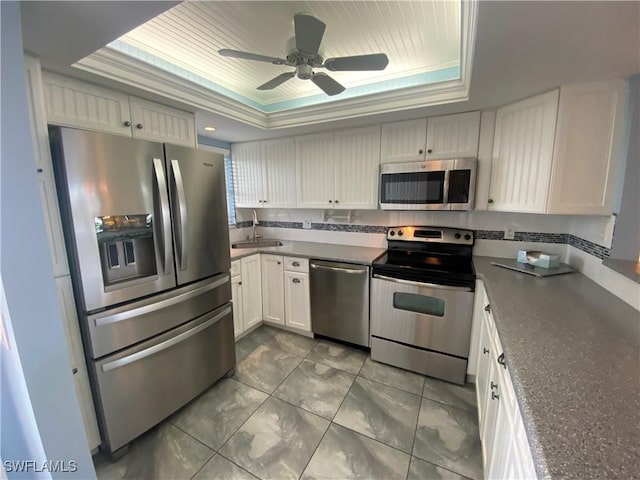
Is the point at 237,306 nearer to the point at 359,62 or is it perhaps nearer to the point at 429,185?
the point at 429,185

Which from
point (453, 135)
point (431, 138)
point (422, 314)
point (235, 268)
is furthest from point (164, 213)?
point (453, 135)

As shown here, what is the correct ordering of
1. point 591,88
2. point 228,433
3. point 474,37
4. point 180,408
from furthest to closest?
point 180,408 < point 228,433 < point 591,88 < point 474,37

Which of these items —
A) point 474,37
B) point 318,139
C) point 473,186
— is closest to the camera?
point 474,37

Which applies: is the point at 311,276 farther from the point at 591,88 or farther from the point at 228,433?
the point at 591,88

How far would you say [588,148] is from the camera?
1.62 m

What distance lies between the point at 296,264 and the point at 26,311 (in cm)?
191

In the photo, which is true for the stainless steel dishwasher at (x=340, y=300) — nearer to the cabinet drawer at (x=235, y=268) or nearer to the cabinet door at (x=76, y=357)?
the cabinet drawer at (x=235, y=268)

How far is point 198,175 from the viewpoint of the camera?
5.86ft

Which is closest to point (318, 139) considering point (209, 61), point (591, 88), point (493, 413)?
point (209, 61)

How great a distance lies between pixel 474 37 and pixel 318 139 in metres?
1.78

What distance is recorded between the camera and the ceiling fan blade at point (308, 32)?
113 cm

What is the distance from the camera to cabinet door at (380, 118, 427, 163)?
2.33 m

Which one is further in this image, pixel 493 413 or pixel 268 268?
pixel 268 268

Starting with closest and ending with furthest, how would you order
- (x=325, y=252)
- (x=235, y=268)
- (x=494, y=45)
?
1. (x=494, y=45)
2. (x=235, y=268)
3. (x=325, y=252)
